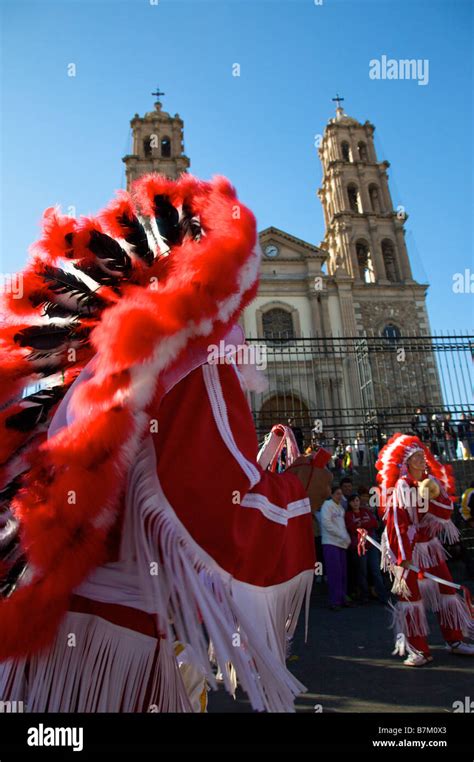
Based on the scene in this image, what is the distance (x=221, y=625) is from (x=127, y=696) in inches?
14.9

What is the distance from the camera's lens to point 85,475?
142cm

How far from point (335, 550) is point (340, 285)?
19657 mm

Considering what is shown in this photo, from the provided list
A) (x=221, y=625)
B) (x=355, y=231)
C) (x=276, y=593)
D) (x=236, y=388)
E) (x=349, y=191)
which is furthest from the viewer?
(x=349, y=191)

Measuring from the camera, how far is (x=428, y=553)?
506 centimetres

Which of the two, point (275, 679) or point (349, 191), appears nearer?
point (275, 679)

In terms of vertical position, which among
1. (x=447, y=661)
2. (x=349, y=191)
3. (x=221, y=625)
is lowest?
(x=447, y=661)

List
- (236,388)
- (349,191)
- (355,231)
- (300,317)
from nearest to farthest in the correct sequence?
(236,388)
(300,317)
(355,231)
(349,191)

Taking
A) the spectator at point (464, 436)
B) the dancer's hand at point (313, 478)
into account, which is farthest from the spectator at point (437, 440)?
the dancer's hand at point (313, 478)

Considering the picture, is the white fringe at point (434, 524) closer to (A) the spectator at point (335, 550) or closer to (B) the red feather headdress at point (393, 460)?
(B) the red feather headdress at point (393, 460)

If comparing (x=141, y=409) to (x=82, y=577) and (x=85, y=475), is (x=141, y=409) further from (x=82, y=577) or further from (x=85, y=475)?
(x=82, y=577)

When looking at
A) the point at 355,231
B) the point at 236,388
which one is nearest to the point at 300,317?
the point at 355,231

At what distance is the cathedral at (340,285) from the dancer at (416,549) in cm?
1302

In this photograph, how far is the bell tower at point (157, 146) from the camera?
29.0 metres

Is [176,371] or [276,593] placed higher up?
[176,371]
